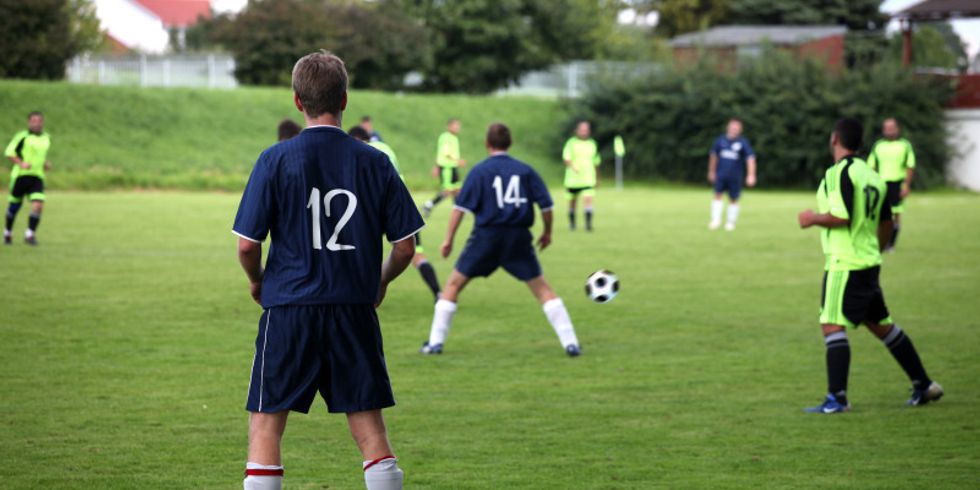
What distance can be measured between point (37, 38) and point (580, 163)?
2798 centimetres

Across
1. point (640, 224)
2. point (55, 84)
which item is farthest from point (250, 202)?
point (55, 84)

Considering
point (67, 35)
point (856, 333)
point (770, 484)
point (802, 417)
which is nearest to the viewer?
point (770, 484)

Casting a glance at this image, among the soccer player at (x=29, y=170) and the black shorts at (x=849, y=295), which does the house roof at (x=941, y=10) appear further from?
the black shorts at (x=849, y=295)

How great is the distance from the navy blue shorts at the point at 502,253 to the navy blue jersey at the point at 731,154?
1642cm

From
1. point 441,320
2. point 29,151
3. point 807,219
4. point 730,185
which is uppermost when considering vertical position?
point 29,151

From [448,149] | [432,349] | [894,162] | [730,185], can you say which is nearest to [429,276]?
[432,349]

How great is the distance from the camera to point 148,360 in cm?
1052

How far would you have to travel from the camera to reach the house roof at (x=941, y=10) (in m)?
44.8

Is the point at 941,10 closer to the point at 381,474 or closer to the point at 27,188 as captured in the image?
the point at 27,188

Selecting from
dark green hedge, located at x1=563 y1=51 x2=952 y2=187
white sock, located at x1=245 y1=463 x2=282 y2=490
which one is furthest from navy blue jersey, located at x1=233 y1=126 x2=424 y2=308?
dark green hedge, located at x1=563 y1=51 x2=952 y2=187

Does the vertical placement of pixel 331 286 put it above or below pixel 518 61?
below

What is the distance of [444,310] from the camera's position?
1092 centimetres

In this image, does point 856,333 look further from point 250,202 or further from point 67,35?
point 67,35

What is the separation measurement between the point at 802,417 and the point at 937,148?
38.2m
